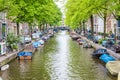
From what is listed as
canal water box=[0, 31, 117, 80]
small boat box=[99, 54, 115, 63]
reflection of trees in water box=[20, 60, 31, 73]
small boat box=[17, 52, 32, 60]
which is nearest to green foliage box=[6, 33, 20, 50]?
small boat box=[17, 52, 32, 60]

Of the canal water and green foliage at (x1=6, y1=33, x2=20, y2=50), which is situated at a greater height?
green foliage at (x1=6, y1=33, x2=20, y2=50)

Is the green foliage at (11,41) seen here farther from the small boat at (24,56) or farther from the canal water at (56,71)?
the canal water at (56,71)

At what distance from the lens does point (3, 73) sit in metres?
31.6

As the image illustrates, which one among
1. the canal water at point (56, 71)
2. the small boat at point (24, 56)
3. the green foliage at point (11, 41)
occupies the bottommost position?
the canal water at point (56, 71)

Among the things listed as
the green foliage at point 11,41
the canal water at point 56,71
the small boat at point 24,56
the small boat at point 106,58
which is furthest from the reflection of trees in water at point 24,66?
the small boat at point 106,58

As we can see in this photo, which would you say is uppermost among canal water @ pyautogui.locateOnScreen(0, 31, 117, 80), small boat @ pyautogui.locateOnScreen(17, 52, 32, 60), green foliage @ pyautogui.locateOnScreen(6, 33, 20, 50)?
green foliage @ pyautogui.locateOnScreen(6, 33, 20, 50)

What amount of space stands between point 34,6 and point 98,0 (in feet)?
57.7

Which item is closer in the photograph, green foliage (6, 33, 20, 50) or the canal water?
the canal water

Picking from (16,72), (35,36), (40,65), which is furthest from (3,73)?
(35,36)

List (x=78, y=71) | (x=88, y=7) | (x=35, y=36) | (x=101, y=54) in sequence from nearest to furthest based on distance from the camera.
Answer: (x=78, y=71) < (x=101, y=54) < (x=88, y=7) < (x=35, y=36)

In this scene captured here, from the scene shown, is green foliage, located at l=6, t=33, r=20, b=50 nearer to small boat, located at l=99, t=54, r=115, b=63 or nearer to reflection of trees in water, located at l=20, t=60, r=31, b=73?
reflection of trees in water, located at l=20, t=60, r=31, b=73

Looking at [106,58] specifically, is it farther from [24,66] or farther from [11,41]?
[11,41]

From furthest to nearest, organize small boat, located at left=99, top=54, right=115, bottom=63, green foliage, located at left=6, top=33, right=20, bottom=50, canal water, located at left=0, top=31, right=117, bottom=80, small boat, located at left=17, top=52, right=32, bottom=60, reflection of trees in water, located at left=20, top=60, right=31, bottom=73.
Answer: green foliage, located at left=6, top=33, right=20, bottom=50 → small boat, located at left=17, top=52, right=32, bottom=60 → small boat, located at left=99, top=54, right=115, bottom=63 → reflection of trees in water, located at left=20, top=60, right=31, bottom=73 → canal water, located at left=0, top=31, right=117, bottom=80

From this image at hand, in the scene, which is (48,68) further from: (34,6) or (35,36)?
(35,36)
